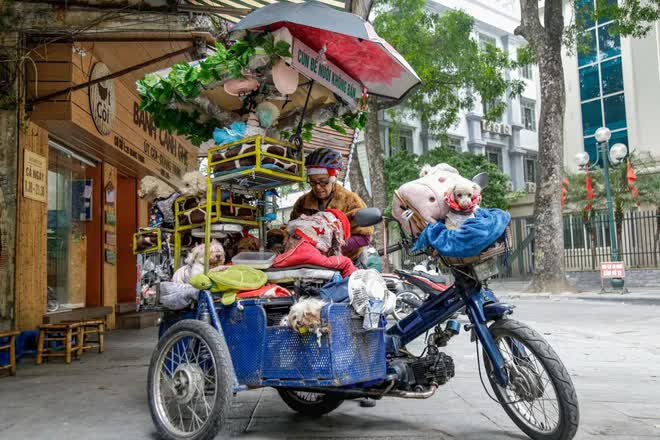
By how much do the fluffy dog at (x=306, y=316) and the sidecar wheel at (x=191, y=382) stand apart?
1.48 feet

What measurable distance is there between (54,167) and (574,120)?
26.2 m

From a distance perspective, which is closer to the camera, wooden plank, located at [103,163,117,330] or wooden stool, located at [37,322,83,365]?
wooden stool, located at [37,322,83,365]

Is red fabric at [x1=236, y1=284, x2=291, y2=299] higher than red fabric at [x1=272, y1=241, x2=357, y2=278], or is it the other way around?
red fabric at [x1=272, y1=241, x2=357, y2=278]

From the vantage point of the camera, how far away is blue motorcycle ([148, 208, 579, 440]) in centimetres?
353

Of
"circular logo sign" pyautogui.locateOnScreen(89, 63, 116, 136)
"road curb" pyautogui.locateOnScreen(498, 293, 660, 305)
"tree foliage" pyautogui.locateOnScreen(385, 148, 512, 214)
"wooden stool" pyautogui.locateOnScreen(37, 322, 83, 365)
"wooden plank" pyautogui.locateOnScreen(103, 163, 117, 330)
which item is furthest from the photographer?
"tree foliage" pyautogui.locateOnScreen(385, 148, 512, 214)

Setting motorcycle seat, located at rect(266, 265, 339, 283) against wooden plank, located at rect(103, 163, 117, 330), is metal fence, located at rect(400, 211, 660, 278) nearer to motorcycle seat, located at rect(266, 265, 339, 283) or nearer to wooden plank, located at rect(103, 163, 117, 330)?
wooden plank, located at rect(103, 163, 117, 330)

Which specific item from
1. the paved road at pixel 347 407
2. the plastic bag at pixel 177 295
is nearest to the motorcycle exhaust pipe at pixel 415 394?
the paved road at pixel 347 407

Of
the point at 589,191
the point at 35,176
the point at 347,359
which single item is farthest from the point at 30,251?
the point at 589,191

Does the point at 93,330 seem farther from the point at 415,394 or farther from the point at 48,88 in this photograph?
the point at 415,394

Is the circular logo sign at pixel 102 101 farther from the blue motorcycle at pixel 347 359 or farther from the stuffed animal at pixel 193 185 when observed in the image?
the blue motorcycle at pixel 347 359

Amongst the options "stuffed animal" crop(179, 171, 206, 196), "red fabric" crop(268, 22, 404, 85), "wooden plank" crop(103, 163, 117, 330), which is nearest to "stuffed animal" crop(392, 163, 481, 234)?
"red fabric" crop(268, 22, 404, 85)

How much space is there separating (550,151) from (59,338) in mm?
14597

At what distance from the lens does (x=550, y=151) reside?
715 inches

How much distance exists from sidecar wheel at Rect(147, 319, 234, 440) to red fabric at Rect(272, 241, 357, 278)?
63cm
